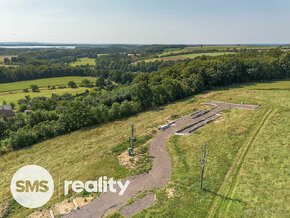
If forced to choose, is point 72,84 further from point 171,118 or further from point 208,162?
point 208,162

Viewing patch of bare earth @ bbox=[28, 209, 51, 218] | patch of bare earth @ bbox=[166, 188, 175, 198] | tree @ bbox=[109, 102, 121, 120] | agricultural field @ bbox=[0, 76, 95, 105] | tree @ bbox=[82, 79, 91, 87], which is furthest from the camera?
tree @ bbox=[82, 79, 91, 87]

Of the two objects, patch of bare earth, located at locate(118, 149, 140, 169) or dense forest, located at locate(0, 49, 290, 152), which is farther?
dense forest, located at locate(0, 49, 290, 152)

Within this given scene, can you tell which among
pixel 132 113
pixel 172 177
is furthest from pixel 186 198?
pixel 132 113

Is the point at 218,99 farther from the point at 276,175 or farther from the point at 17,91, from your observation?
the point at 17,91

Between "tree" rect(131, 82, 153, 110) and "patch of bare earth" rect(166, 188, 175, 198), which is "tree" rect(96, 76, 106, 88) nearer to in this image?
"tree" rect(131, 82, 153, 110)

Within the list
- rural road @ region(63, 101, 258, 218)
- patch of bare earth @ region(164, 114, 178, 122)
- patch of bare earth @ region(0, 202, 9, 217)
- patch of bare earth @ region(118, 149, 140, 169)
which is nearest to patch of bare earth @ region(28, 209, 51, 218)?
rural road @ region(63, 101, 258, 218)

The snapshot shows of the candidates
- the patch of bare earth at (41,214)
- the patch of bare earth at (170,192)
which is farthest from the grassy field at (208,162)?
the patch of bare earth at (41,214)

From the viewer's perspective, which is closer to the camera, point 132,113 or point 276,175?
point 276,175
